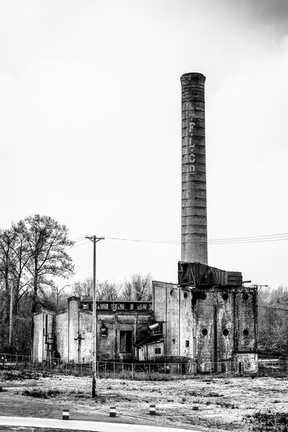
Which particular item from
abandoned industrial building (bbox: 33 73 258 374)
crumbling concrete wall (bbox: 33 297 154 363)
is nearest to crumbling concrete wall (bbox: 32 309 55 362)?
abandoned industrial building (bbox: 33 73 258 374)

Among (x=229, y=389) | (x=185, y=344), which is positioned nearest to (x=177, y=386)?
→ (x=229, y=389)

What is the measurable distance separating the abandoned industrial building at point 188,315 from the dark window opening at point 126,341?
8cm

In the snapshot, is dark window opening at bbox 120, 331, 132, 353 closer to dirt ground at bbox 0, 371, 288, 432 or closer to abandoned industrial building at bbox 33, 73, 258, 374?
abandoned industrial building at bbox 33, 73, 258, 374

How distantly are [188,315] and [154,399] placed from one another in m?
A: 19.3

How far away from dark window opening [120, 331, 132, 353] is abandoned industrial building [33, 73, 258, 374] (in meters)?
0.08

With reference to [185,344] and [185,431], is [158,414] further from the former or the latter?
[185,344]

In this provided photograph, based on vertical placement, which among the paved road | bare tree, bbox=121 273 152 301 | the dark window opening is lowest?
the paved road

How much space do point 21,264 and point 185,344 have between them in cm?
1865

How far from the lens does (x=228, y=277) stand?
5531cm

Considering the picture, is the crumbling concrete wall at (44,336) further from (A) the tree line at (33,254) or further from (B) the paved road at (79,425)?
(B) the paved road at (79,425)

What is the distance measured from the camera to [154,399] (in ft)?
108

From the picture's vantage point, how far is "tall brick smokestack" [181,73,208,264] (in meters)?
56.7

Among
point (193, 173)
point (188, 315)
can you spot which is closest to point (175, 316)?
point (188, 315)

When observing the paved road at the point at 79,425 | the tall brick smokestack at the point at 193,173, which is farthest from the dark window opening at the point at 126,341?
the paved road at the point at 79,425
